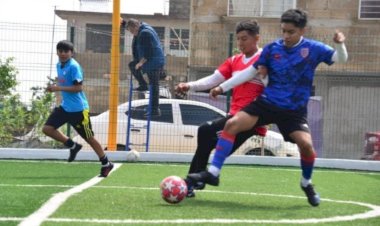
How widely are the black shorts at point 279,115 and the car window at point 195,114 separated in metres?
7.08

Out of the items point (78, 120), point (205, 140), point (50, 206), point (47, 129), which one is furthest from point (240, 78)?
point (47, 129)

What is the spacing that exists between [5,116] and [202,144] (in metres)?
7.34

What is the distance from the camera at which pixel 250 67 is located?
7.21m

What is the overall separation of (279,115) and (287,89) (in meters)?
0.26

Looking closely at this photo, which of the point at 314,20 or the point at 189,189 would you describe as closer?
the point at 189,189

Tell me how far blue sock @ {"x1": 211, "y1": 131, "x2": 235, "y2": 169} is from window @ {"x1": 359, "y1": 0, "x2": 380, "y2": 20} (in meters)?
17.8

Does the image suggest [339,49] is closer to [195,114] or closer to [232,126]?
[232,126]

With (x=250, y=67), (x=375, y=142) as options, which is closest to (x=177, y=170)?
(x=250, y=67)

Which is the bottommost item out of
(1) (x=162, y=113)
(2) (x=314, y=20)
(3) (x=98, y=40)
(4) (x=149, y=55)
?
(1) (x=162, y=113)

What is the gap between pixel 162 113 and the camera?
46.9 feet

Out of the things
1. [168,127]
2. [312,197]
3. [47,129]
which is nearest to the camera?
[312,197]

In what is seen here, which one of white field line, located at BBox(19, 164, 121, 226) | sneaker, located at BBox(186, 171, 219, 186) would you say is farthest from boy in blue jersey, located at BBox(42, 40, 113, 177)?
sneaker, located at BBox(186, 171, 219, 186)

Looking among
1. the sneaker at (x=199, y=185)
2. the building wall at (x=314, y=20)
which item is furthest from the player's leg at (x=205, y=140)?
the building wall at (x=314, y=20)

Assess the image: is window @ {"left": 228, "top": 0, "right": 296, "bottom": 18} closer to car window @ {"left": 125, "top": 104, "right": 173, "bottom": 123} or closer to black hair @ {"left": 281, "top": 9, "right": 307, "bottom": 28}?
car window @ {"left": 125, "top": 104, "right": 173, "bottom": 123}
